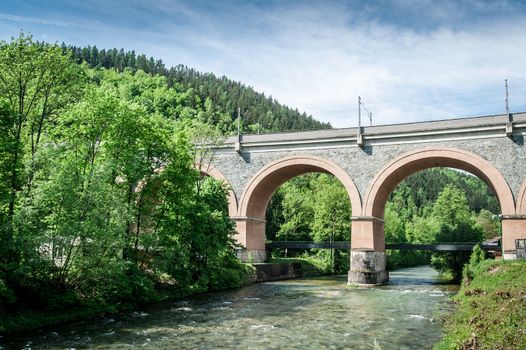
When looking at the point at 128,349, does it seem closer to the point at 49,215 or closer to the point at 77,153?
the point at 49,215

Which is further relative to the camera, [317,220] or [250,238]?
[317,220]

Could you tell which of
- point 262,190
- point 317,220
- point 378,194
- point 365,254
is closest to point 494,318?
point 365,254

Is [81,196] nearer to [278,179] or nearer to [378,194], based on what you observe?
[378,194]

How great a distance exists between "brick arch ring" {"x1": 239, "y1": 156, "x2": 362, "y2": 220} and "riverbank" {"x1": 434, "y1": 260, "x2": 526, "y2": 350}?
1282 cm

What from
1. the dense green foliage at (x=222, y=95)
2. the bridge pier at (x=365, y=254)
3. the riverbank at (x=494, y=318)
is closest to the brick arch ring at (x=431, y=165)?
the bridge pier at (x=365, y=254)

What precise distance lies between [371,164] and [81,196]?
1942cm

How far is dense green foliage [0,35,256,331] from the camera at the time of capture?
14844 millimetres

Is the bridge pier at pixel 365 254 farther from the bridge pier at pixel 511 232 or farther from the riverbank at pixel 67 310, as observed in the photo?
the riverbank at pixel 67 310

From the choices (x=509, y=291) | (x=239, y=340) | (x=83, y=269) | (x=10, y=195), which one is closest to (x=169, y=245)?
(x=83, y=269)

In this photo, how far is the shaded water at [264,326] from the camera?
12.3 m

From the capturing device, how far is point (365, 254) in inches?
1166

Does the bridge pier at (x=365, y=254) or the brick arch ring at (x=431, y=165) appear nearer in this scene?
the brick arch ring at (x=431, y=165)

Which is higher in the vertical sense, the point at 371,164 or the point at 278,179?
the point at 371,164

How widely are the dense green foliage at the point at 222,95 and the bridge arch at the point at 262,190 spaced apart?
183 ft
